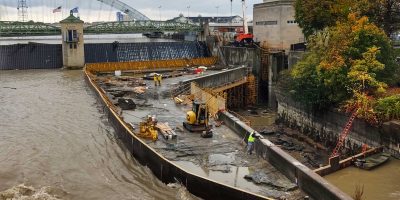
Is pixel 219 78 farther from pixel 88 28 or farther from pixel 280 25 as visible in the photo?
pixel 88 28

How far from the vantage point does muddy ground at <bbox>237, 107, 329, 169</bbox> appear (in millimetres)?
28625

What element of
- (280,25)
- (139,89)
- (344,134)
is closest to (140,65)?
(139,89)

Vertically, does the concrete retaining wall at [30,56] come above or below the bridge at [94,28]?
below

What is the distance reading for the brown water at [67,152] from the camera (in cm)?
2153

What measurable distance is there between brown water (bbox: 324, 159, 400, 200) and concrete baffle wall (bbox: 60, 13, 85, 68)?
49.2 metres

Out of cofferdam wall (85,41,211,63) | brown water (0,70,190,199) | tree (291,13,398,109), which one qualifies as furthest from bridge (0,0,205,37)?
tree (291,13,398,109)

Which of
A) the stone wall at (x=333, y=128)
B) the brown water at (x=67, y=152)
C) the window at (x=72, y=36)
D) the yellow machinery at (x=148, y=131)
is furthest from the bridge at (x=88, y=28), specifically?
the yellow machinery at (x=148, y=131)

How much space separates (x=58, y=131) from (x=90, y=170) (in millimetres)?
9047

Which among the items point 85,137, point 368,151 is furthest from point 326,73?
point 85,137

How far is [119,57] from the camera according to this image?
65.6m

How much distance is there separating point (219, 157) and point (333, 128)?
10.8m

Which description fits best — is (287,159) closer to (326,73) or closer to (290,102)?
→ (326,73)

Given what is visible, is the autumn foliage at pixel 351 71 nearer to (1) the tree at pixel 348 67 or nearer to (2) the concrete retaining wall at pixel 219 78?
(1) the tree at pixel 348 67

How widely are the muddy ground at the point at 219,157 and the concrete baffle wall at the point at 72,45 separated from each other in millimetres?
32835
